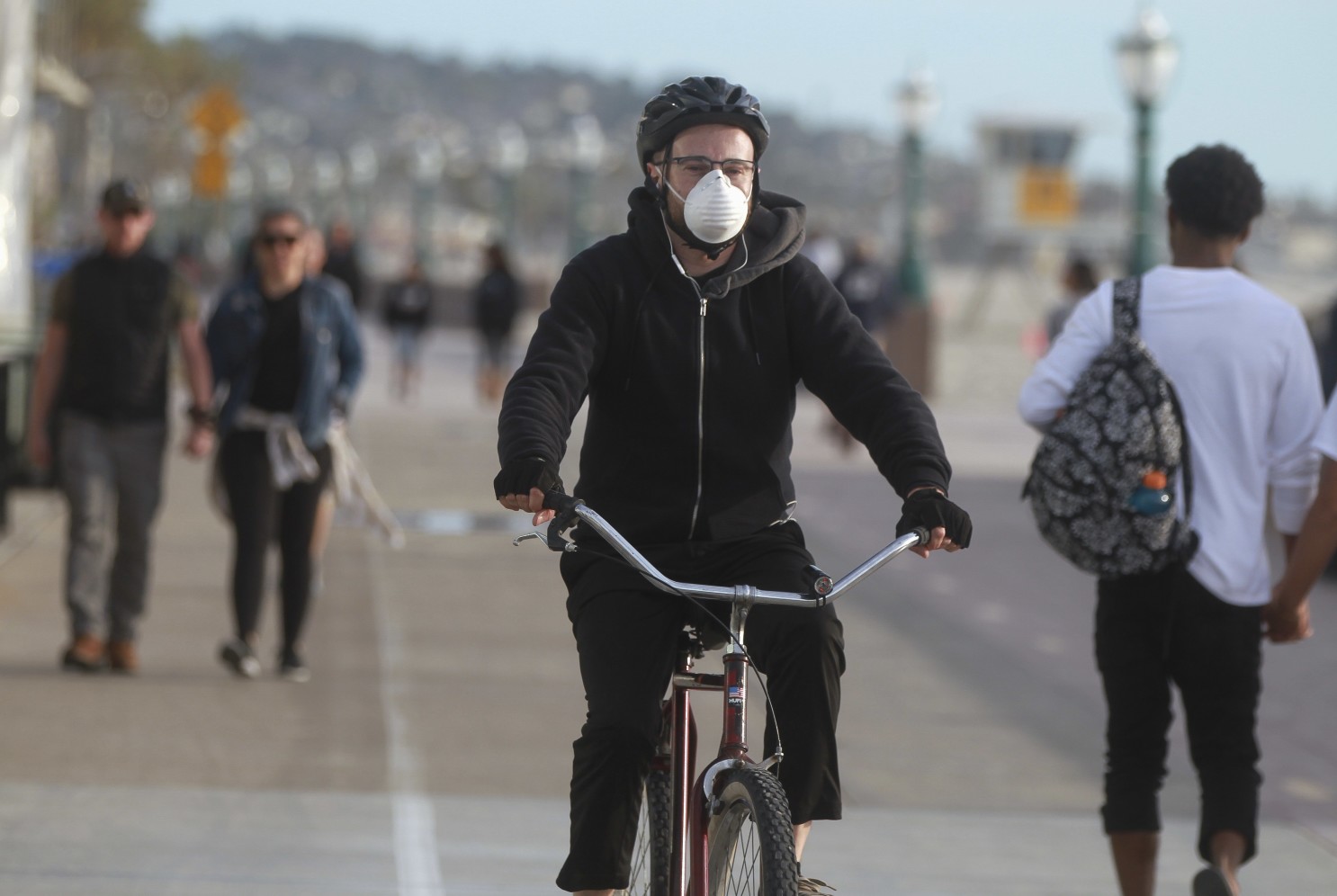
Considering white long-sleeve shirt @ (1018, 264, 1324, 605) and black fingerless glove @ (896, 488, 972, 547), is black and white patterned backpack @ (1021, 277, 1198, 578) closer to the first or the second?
white long-sleeve shirt @ (1018, 264, 1324, 605)

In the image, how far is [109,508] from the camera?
842 cm

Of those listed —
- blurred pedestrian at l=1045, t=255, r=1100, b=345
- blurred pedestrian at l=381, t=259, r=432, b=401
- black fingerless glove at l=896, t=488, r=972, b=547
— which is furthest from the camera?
blurred pedestrian at l=381, t=259, r=432, b=401

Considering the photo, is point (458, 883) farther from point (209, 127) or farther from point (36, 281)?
point (209, 127)

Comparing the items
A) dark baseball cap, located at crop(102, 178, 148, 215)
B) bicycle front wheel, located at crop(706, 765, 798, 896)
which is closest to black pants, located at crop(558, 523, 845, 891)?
bicycle front wheel, located at crop(706, 765, 798, 896)

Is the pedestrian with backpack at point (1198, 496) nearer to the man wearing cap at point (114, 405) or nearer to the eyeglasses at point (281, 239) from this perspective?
the eyeglasses at point (281, 239)

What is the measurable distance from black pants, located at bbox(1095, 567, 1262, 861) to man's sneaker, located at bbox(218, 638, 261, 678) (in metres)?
4.26

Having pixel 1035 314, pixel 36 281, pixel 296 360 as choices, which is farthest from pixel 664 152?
pixel 1035 314

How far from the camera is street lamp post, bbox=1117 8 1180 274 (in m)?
18.9

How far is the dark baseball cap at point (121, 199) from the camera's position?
26.6 ft

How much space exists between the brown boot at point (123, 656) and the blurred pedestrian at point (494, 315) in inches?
618

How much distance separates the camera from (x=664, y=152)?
3.93 metres

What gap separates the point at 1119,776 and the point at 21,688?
180 inches

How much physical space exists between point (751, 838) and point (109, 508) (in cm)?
546

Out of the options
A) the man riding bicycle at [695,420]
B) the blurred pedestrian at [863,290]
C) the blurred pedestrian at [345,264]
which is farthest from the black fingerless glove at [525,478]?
the blurred pedestrian at [345,264]
